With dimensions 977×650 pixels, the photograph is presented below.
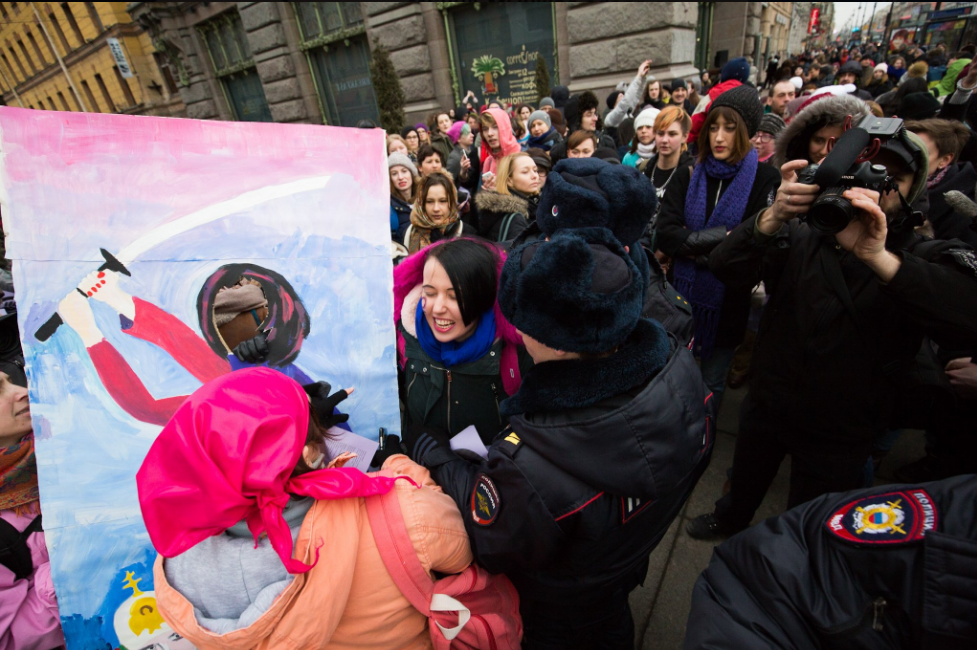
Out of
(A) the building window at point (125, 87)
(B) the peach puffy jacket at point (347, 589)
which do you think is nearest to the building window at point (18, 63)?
(A) the building window at point (125, 87)

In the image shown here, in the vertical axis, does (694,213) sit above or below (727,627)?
above

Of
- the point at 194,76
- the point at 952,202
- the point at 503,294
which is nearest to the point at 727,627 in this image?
the point at 503,294

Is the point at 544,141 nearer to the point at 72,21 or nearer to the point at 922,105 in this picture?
the point at 922,105

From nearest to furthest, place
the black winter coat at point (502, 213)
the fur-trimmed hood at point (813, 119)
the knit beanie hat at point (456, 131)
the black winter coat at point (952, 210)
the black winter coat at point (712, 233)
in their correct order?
the fur-trimmed hood at point (813, 119) → the black winter coat at point (952, 210) → the black winter coat at point (712, 233) → the black winter coat at point (502, 213) → the knit beanie hat at point (456, 131)

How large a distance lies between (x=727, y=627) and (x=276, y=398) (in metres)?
1.01

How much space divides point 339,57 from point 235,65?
443 cm

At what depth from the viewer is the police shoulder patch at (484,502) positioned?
1.00 metres

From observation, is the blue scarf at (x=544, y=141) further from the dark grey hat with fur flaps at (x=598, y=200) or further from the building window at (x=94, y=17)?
the building window at (x=94, y=17)

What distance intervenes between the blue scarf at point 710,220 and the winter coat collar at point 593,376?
1.60 meters

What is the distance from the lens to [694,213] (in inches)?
94.7

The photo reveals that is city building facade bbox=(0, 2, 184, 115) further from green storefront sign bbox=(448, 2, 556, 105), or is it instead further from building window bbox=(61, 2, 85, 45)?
green storefront sign bbox=(448, 2, 556, 105)

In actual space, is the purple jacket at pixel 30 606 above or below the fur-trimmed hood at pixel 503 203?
below

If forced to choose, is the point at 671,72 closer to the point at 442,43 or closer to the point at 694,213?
the point at 442,43

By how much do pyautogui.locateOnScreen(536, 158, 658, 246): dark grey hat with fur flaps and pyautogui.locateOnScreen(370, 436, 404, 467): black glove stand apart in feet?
2.79
